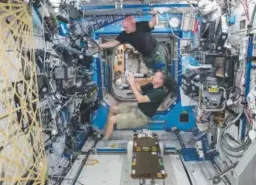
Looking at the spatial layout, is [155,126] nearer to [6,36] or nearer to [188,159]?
[188,159]

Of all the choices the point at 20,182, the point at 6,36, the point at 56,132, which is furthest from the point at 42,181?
the point at 6,36

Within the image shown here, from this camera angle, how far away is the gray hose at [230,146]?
3.26 m

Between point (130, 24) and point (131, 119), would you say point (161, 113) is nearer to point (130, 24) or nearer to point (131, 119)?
point (131, 119)

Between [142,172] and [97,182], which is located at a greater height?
[142,172]

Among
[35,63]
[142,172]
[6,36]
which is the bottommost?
[142,172]

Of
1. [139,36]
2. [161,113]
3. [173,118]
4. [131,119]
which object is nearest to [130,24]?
[139,36]

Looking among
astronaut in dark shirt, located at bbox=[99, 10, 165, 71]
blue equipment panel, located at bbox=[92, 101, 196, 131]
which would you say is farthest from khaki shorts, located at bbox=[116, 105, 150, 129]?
astronaut in dark shirt, located at bbox=[99, 10, 165, 71]

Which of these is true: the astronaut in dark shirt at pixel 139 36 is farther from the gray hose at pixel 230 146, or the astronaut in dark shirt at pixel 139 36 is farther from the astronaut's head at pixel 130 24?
the gray hose at pixel 230 146

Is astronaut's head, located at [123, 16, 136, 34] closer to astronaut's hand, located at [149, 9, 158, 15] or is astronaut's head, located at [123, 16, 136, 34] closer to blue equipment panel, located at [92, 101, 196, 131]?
astronaut's hand, located at [149, 9, 158, 15]

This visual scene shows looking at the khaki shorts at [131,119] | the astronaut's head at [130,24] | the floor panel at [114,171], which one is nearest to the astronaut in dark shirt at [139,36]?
the astronaut's head at [130,24]

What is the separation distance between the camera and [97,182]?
3.88 meters

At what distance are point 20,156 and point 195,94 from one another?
299 centimetres

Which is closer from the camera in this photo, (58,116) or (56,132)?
(56,132)

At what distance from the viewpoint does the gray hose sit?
10.7 feet
